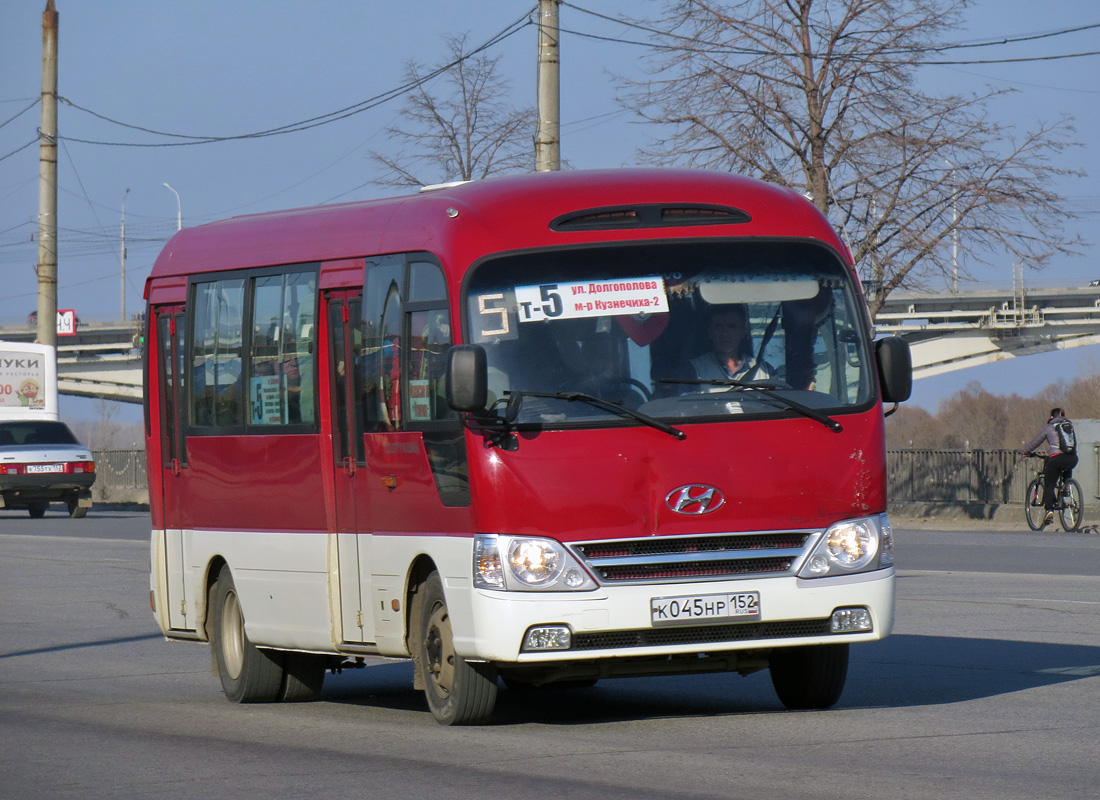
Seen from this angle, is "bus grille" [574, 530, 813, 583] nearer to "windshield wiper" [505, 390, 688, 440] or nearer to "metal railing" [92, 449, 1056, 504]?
"windshield wiper" [505, 390, 688, 440]

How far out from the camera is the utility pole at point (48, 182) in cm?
4194

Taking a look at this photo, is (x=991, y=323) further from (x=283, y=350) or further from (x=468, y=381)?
(x=468, y=381)

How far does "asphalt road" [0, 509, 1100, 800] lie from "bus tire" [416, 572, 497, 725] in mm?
127

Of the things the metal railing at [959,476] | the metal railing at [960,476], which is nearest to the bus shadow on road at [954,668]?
the metal railing at [959,476]

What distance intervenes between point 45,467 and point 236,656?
27.2 meters

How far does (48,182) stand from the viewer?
42.5 metres

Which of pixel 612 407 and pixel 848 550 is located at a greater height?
pixel 612 407

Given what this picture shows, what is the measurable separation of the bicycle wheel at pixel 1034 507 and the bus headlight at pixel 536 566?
21160 mm

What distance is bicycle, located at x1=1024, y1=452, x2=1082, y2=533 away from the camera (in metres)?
27.9

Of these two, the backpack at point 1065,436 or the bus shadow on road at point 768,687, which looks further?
the backpack at point 1065,436

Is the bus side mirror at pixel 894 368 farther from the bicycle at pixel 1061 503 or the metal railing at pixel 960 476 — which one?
the metal railing at pixel 960 476

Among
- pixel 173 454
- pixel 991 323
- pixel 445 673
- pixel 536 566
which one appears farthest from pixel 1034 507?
pixel 991 323

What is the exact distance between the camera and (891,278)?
33969 mm

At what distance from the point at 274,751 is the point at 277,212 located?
12.4ft
